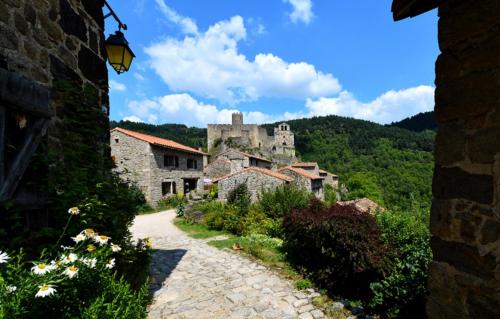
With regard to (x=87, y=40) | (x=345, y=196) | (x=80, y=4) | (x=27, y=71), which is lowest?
(x=345, y=196)

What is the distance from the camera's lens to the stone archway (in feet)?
5.01

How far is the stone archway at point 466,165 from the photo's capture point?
1.53 m

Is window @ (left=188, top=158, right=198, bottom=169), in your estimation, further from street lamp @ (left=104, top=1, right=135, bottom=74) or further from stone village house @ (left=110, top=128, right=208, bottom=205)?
street lamp @ (left=104, top=1, right=135, bottom=74)

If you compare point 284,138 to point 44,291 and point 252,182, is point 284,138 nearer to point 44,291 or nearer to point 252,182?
point 252,182

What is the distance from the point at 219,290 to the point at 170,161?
1908 centimetres

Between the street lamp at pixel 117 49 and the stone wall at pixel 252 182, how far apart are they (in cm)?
1309

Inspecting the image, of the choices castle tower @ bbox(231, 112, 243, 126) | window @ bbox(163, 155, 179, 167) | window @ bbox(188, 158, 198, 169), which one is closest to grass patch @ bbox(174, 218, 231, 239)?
window @ bbox(163, 155, 179, 167)

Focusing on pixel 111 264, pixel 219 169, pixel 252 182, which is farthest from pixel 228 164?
pixel 111 264

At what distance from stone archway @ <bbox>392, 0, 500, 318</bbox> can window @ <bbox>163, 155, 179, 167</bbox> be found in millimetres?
21929

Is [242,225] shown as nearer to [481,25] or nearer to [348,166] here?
[481,25]

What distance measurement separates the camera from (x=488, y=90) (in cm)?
155

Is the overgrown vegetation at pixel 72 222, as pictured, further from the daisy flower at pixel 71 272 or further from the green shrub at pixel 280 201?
the green shrub at pixel 280 201

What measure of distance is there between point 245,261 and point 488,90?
6.34 metres

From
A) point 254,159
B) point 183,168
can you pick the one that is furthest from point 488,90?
point 254,159
